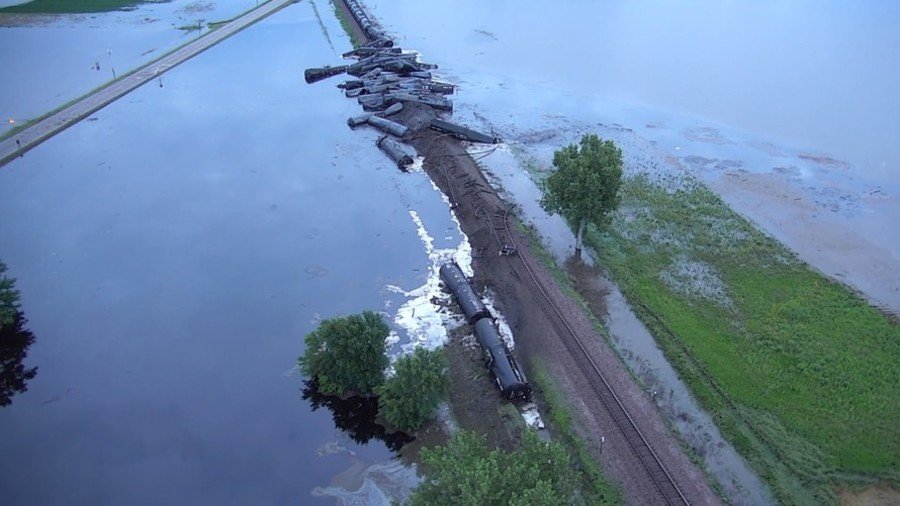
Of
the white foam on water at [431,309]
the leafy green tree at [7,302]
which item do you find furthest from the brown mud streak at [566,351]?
the leafy green tree at [7,302]

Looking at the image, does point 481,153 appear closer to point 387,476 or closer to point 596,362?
point 596,362

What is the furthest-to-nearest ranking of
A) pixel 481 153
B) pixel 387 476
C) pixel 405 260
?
pixel 481 153, pixel 405 260, pixel 387 476

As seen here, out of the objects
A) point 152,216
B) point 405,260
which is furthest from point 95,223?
point 405,260

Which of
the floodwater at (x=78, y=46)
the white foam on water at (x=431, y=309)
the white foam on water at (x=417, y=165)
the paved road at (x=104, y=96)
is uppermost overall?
the floodwater at (x=78, y=46)

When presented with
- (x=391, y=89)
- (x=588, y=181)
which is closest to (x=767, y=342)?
(x=588, y=181)

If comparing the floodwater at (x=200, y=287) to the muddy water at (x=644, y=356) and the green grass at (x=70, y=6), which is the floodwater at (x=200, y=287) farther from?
the green grass at (x=70, y=6)

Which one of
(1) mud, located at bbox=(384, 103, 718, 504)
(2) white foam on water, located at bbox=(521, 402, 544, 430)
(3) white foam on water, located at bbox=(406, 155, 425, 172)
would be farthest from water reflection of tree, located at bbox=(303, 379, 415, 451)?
(3) white foam on water, located at bbox=(406, 155, 425, 172)

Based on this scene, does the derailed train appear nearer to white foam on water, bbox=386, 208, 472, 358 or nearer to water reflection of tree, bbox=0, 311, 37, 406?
white foam on water, bbox=386, 208, 472, 358
